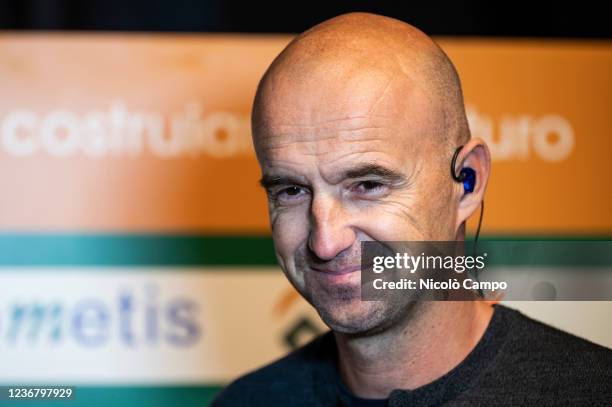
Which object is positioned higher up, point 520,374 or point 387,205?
point 387,205

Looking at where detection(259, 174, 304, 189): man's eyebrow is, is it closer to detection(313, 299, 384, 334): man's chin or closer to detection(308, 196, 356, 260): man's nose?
detection(308, 196, 356, 260): man's nose

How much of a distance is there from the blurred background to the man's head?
0.88 metres

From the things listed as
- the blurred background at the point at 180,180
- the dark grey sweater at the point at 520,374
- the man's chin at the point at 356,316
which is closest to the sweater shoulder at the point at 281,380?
the dark grey sweater at the point at 520,374

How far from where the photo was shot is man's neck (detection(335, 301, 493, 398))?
5.29ft

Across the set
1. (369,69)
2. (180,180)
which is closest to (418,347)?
(369,69)

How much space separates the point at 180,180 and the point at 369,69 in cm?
106

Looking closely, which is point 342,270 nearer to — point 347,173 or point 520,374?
point 347,173

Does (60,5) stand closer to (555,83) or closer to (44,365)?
(44,365)

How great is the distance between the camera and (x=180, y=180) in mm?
2479

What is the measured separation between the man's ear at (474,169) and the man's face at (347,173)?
0.17ft

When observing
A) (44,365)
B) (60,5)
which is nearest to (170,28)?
(60,5)

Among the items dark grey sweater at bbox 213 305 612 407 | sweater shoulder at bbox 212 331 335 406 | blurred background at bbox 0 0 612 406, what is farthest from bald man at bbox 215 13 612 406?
blurred background at bbox 0 0 612 406

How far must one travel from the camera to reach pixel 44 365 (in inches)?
96.1

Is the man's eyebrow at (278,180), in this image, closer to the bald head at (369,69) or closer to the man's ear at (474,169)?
the bald head at (369,69)
